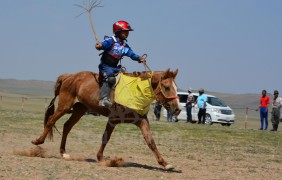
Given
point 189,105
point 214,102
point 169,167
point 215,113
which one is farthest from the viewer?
point 214,102

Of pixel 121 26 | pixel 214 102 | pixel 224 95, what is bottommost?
pixel 214 102

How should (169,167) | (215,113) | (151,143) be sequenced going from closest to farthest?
(169,167) < (151,143) < (215,113)

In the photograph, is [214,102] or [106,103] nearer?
[106,103]

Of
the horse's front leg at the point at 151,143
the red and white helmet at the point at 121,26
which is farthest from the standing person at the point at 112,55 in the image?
the horse's front leg at the point at 151,143

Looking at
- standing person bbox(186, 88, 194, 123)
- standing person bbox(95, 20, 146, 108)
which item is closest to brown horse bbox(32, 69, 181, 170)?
standing person bbox(95, 20, 146, 108)

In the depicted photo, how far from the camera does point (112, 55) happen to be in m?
10.7

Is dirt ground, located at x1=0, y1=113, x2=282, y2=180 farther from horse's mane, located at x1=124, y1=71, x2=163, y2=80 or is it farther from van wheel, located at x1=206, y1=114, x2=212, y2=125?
van wheel, located at x1=206, y1=114, x2=212, y2=125

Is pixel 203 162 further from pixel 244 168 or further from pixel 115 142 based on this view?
pixel 115 142

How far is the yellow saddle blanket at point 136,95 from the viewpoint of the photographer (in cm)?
1019

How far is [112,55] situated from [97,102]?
98cm

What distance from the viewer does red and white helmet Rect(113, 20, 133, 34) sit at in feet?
34.9

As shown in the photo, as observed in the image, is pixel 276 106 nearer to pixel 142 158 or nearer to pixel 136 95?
pixel 142 158

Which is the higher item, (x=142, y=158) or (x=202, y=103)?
(x=202, y=103)

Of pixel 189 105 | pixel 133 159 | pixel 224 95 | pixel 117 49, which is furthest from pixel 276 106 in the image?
pixel 224 95
